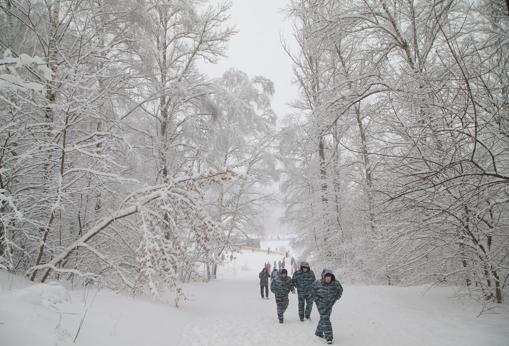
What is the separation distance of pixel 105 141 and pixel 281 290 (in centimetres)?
527

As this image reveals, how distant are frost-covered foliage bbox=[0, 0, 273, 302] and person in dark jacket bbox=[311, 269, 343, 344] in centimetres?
208

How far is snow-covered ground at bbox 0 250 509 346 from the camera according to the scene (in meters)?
3.24

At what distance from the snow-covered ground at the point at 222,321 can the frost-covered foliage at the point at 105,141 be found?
613 mm

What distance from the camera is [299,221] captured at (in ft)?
53.6

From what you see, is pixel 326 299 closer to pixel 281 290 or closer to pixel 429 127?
pixel 281 290

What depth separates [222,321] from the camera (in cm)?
703

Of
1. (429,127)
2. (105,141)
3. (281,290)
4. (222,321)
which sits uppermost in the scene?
(105,141)

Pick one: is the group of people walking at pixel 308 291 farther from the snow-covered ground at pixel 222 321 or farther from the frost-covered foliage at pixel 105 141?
the frost-covered foliage at pixel 105 141

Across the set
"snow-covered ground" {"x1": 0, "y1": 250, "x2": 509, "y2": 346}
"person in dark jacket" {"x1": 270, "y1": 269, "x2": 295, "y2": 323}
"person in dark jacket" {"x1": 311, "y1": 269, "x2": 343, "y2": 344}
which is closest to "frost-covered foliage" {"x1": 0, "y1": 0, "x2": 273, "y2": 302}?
"snow-covered ground" {"x1": 0, "y1": 250, "x2": 509, "y2": 346}

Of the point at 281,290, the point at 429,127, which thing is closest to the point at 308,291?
the point at 281,290

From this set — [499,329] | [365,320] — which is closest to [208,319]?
[365,320]

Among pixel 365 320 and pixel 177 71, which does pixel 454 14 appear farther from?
pixel 177 71

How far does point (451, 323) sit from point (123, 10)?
10988 millimetres

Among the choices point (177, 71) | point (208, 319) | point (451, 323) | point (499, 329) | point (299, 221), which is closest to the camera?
point (499, 329)
